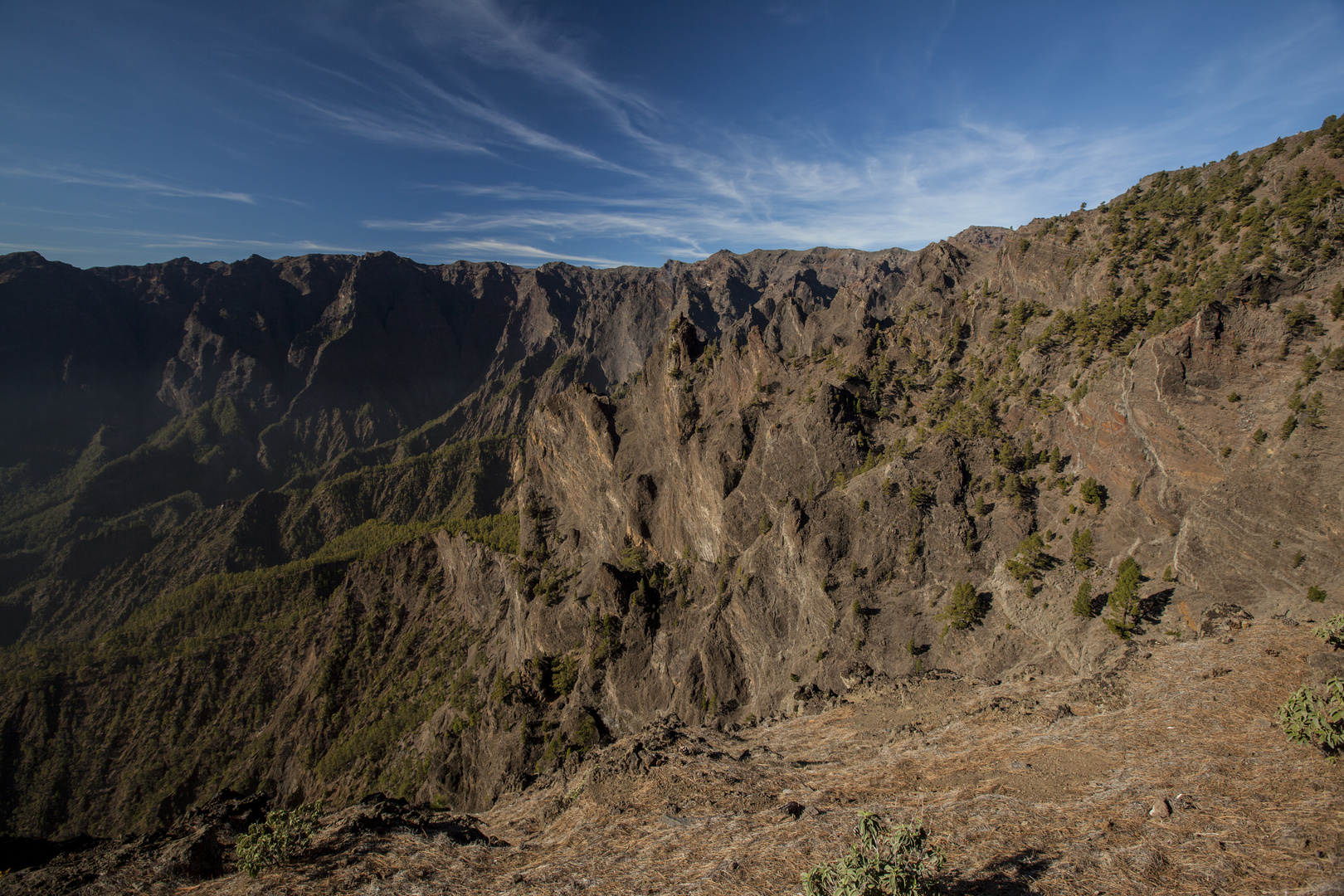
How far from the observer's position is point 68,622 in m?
154

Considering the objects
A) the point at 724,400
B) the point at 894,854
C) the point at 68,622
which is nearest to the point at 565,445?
the point at 724,400

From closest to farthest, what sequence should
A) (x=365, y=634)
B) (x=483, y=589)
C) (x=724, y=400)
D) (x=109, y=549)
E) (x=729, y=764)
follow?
1. (x=729, y=764)
2. (x=724, y=400)
3. (x=483, y=589)
4. (x=365, y=634)
5. (x=109, y=549)

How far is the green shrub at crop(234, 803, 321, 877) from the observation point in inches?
731

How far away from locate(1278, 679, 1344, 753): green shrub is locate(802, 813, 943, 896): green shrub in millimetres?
13114

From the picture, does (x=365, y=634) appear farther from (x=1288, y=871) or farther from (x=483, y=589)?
(x=1288, y=871)

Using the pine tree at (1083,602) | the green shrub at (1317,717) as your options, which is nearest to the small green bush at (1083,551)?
the pine tree at (1083,602)

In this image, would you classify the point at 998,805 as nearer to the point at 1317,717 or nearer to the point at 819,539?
the point at 1317,717

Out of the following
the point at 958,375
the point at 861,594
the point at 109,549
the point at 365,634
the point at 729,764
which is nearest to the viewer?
the point at 729,764

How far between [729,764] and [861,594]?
79.4ft

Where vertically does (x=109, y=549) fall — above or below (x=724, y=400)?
below

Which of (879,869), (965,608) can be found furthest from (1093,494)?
(879,869)

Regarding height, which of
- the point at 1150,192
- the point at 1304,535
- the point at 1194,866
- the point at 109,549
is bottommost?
the point at 109,549

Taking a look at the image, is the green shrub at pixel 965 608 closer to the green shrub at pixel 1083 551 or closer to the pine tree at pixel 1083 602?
the pine tree at pixel 1083 602

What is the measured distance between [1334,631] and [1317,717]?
837 cm
